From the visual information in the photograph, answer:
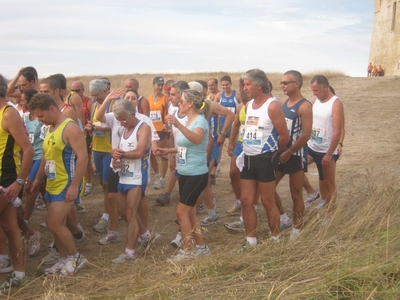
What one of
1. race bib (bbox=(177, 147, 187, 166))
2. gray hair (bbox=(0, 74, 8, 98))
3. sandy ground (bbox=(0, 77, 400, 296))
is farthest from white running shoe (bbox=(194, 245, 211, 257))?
gray hair (bbox=(0, 74, 8, 98))

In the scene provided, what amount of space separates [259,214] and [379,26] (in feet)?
123

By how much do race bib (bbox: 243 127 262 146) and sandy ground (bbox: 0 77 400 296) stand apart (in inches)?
49.2

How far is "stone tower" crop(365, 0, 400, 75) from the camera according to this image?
38.8 metres

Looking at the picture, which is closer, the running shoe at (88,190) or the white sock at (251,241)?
the white sock at (251,241)

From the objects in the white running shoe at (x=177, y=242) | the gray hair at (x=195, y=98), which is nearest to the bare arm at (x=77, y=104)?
the white running shoe at (x=177, y=242)

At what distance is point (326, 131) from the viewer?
698cm

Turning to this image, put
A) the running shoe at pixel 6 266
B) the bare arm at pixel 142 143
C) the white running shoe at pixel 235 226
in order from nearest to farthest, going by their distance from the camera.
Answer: the running shoe at pixel 6 266 → the bare arm at pixel 142 143 → the white running shoe at pixel 235 226

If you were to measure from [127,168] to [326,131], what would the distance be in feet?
8.88

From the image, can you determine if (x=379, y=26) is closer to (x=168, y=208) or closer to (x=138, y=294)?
(x=168, y=208)

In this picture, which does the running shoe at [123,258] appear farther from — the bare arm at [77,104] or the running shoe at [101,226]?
the bare arm at [77,104]

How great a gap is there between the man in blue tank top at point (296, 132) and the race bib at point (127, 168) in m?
1.70

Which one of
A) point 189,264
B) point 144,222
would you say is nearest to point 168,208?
point 144,222

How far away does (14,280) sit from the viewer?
16.3ft

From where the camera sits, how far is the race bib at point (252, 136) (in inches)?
223
